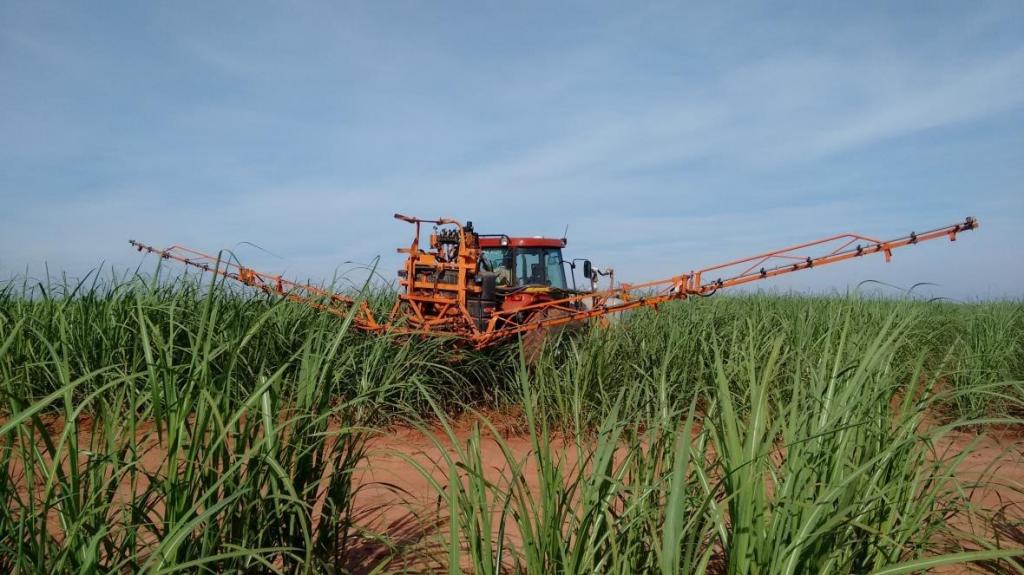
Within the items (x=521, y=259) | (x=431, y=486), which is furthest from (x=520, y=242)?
(x=431, y=486)

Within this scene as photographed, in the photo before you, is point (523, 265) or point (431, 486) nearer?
point (431, 486)

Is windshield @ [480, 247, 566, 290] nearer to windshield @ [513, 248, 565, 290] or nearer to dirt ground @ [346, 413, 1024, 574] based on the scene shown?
windshield @ [513, 248, 565, 290]

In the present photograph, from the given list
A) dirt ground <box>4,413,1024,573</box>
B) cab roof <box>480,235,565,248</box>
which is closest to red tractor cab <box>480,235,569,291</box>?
cab roof <box>480,235,565,248</box>

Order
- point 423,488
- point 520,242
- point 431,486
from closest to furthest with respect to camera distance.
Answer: point 423,488 < point 431,486 < point 520,242

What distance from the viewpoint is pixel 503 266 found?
810 centimetres

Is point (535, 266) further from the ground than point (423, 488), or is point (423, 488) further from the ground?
point (535, 266)

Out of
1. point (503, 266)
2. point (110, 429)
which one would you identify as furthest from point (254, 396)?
point (503, 266)

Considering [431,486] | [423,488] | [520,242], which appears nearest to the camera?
[423,488]

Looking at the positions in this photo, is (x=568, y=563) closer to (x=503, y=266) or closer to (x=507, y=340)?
(x=507, y=340)

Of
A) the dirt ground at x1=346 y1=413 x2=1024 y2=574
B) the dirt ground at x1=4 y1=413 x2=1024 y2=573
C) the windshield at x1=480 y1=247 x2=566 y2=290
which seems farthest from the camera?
the windshield at x1=480 y1=247 x2=566 y2=290

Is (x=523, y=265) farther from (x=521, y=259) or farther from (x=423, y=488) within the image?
(x=423, y=488)

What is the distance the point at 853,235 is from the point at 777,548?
447 centimetres

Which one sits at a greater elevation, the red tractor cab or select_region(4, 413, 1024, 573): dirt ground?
the red tractor cab

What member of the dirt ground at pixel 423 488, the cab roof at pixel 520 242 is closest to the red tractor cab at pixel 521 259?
the cab roof at pixel 520 242
